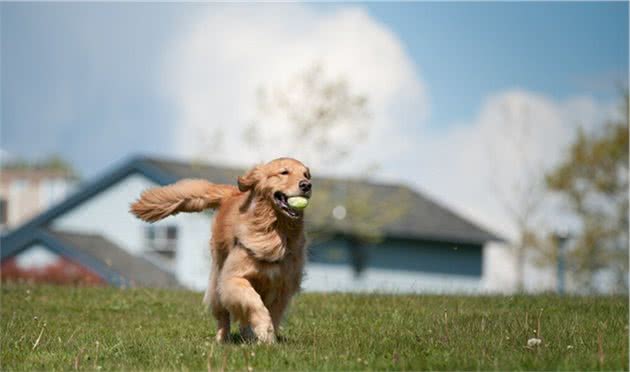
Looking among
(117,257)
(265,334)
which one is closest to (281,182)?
(265,334)

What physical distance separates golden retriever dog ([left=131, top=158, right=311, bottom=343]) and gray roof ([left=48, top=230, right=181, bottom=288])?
26.6 meters

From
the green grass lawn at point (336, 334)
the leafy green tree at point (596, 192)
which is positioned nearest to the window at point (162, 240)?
the leafy green tree at point (596, 192)

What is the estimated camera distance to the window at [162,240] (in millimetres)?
42906

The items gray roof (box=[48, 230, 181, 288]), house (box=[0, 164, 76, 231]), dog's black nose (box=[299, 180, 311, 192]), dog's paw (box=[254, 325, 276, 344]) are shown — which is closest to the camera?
dog's paw (box=[254, 325, 276, 344])

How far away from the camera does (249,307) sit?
29.3 feet

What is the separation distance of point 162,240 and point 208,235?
250 centimetres

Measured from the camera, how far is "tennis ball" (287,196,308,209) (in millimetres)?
8969

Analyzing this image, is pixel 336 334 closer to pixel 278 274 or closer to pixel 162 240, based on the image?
pixel 278 274

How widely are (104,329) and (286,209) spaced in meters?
2.79

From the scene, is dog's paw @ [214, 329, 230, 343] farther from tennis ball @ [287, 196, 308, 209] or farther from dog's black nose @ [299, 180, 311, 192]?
dog's black nose @ [299, 180, 311, 192]

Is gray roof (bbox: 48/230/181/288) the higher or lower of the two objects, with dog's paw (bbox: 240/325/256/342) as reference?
higher

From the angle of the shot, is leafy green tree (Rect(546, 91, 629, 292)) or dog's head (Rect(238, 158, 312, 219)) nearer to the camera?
dog's head (Rect(238, 158, 312, 219))

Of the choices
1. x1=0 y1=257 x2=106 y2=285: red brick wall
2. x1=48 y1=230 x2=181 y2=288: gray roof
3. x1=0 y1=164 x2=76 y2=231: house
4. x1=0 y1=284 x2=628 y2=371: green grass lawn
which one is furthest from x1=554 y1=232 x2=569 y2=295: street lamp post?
x1=0 y1=164 x2=76 y2=231: house

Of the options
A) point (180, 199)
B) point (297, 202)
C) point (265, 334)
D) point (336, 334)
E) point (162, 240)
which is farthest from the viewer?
point (162, 240)
